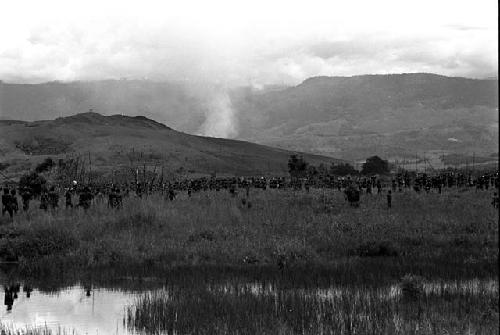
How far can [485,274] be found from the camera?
64.6 feet

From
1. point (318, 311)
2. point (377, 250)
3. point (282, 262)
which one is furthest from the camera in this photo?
point (377, 250)

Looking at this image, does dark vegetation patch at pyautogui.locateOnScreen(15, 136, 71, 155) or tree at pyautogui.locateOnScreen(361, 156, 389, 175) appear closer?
tree at pyautogui.locateOnScreen(361, 156, 389, 175)

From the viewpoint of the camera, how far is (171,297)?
17094 mm

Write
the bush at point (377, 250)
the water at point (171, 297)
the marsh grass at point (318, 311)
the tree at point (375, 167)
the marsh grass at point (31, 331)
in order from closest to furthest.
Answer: the marsh grass at point (31, 331), the marsh grass at point (318, 311), the water at point (171, 297), the bush at point (377, 250), the tree at point (375, 167)

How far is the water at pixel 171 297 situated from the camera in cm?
1562

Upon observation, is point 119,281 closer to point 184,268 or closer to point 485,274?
point 184,268

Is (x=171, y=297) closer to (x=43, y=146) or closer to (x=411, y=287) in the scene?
(x=411, y=287)

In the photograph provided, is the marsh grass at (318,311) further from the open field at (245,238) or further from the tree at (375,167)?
the tree at (375,167)

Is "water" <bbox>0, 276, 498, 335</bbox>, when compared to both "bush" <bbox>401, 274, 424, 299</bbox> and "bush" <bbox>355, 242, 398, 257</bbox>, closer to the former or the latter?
"bush" <bbox>401, 274, 424, 299</bbox>

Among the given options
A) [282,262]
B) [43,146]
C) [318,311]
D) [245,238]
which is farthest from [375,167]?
[318,311]

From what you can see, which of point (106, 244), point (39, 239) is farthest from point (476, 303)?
point (39, 239)

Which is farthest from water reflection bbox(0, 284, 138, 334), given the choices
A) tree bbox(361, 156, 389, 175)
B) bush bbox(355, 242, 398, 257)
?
tree bbox(361, 156, 389, 175)

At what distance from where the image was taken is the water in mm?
15625

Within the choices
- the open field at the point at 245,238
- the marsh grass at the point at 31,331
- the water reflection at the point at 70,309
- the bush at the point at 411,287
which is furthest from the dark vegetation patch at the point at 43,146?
the bush at the point at 411,287
